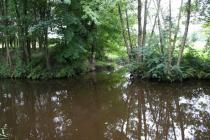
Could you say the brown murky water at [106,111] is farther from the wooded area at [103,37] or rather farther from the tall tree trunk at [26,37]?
the tall tree trunk at [26,37]

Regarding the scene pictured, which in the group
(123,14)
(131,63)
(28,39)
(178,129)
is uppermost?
(123,14)

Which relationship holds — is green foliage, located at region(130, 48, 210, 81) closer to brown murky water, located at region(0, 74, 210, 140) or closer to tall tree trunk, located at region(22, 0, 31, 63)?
brown murky water, located at region(0, 74, 210, 140)

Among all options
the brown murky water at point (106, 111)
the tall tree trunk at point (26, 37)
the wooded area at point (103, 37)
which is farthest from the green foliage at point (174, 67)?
the tall tree trunk at point (26, 37)

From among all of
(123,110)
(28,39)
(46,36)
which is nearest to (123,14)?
(46,36)

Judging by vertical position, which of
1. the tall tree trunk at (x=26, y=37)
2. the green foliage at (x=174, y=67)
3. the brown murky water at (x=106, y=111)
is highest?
the tall tree trunk at (x=26, y=37)

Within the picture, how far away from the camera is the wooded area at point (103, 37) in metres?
12.5

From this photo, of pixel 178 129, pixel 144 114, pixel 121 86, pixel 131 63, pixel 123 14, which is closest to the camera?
pixel 178 129

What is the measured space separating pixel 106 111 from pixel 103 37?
9.71 m

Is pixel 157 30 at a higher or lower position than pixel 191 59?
higher

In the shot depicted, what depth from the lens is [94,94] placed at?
36.4 ft

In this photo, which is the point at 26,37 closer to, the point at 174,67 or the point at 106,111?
the point at 174,67

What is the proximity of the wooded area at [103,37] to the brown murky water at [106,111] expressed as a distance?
1.32 metres

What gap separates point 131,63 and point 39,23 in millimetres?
5131

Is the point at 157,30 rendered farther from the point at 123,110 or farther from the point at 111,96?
the point at 123,110
